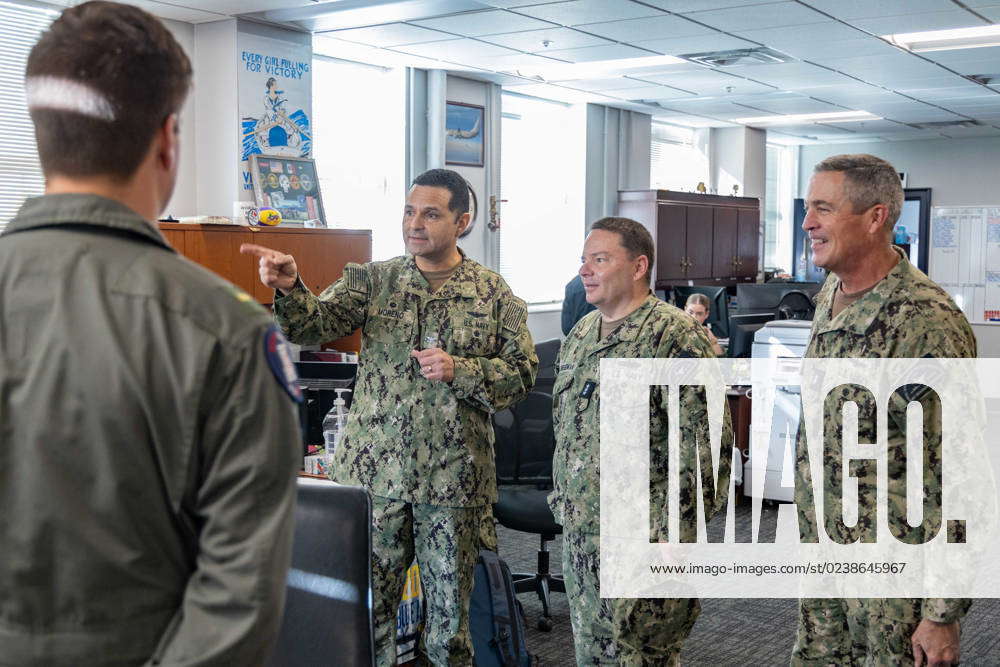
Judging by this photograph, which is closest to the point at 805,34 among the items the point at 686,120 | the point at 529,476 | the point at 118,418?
the point at 529,476

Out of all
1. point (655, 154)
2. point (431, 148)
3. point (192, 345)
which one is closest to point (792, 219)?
point (655, 154)

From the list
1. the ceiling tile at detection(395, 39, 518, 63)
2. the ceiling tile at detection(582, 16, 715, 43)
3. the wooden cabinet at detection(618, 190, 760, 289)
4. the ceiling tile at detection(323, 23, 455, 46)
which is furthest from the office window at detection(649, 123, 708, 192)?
the ceiling tile at detection(323, 23, 455, 46)

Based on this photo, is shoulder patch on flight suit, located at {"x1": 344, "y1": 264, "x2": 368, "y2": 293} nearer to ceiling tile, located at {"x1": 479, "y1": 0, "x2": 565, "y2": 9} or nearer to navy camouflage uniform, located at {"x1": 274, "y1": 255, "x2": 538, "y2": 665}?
navy camouflage uniform, located at {"x1": 274, "y1": 255, "x2": 538, "y2": 665}

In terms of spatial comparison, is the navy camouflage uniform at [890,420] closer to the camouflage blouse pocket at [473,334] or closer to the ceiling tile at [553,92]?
the camouflage blouse pocket at [473,334]

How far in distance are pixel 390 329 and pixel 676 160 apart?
28.9 feet

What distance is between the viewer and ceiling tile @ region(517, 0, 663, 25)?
17.2 ft

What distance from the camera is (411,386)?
105 inches

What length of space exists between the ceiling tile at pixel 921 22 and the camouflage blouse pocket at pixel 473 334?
403 centimetres

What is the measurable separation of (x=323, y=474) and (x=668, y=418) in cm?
123

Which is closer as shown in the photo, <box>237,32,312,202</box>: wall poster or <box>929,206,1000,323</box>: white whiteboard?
<box>237,32,312,202</box>: wall poster

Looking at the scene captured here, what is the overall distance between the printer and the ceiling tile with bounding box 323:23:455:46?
2743 mm

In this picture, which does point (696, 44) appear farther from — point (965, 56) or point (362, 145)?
point (362, 145)

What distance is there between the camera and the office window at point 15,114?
5.01 metres

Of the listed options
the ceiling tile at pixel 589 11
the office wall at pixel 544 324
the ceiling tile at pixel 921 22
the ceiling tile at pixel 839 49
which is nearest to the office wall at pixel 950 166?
the office wall at pixel 544 324
